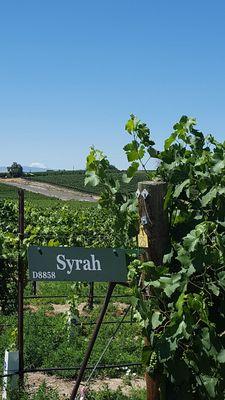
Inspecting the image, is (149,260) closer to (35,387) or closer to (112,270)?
(112,270)

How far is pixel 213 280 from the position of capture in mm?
2990

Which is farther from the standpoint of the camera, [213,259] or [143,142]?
[143,142]

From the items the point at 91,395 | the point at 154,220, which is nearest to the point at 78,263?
the point at 154,220

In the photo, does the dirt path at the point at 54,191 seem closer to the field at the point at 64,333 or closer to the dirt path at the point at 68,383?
the field at the point at 64,333

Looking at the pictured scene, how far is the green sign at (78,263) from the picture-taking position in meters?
3.28

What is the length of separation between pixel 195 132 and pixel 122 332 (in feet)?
17.2

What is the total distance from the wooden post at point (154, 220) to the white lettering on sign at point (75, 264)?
0.42 meters

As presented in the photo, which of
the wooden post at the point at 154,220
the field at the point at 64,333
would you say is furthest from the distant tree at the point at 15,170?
the wooden post at the point at 154,220

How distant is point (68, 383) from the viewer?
5957mm

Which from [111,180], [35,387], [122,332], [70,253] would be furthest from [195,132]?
[122,332]

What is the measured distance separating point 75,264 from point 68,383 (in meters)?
3.11

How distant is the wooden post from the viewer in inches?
118

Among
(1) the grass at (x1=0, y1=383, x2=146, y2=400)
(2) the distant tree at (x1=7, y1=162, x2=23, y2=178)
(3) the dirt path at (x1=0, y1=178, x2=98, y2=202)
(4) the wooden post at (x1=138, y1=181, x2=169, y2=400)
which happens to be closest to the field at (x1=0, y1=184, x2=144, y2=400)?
(1) the grass at (x1=0, y1=383, x2=146, y2=400)

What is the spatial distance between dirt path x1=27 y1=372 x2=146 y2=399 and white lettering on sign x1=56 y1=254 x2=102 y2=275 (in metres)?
2.63
